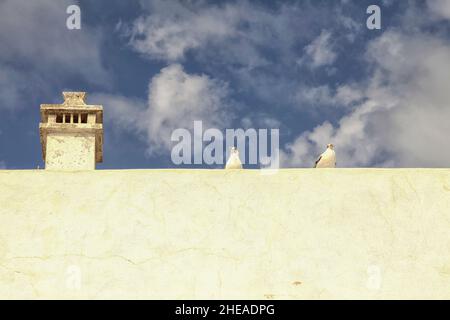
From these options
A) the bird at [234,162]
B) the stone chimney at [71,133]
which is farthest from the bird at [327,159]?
the stone chimney at [71,133]

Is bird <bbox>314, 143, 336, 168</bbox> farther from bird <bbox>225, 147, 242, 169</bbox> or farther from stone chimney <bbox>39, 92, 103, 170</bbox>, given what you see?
stone chimney <bbox>39, 92, 103, 170</bbox>

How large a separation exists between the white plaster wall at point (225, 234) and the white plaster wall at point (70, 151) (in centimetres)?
280

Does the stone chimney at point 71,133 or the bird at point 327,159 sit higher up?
the stone chimney at point 71,133

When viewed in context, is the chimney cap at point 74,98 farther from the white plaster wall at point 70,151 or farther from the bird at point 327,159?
the bird at point 327,159

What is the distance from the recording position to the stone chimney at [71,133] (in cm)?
1120

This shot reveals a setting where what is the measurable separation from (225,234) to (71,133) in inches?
172

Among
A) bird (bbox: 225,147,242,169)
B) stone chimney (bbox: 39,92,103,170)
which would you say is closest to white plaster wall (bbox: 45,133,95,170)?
stone chimney (bbox: 39,92,103,170)

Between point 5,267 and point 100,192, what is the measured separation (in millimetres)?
1355

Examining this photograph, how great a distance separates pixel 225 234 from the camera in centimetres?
804

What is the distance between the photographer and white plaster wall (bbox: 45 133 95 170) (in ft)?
36.7

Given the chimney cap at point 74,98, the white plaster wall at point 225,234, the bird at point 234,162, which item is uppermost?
the chimney cap at point 74,98

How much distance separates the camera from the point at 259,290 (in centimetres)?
770

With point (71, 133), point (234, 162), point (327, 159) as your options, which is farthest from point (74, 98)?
point (327, 159)
